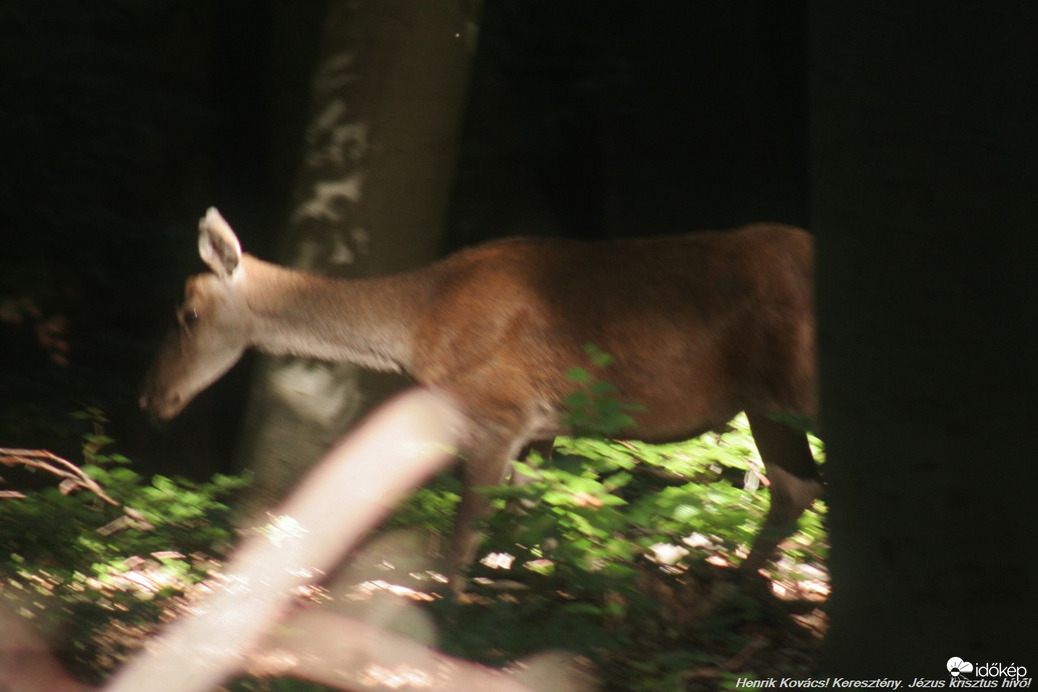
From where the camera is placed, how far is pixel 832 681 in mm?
3898

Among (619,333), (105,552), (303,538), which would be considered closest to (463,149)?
(619,333)

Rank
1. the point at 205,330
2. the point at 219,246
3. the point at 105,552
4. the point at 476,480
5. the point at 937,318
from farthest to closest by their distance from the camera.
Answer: the point at 205,330
the point at 219,246
the point at 476,480
the point at 105,552
the point at 937,318

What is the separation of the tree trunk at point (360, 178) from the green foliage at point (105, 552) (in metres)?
0.58

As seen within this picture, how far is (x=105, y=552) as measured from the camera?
18.0 feet

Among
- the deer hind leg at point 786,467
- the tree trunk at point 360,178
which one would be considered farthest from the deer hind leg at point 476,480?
the deer hind leg at point 786,467

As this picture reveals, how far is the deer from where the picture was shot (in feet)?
21.3

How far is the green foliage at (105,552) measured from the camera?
474 cm

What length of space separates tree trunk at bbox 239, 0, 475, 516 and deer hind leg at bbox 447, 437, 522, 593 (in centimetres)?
79

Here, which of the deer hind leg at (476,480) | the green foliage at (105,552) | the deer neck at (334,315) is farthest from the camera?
the deer neck at (334,315)

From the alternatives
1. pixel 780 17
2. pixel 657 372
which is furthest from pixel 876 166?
pixel 780 17

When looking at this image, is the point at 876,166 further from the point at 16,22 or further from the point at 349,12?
the point at 16,22

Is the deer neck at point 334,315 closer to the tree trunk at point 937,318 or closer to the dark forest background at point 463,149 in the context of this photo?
the dark forest background at point 463,149

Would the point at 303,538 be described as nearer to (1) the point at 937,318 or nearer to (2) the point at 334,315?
(2) the point at 334,315

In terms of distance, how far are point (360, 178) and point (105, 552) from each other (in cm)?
224
